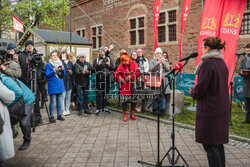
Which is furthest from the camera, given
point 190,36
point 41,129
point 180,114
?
point 190,36

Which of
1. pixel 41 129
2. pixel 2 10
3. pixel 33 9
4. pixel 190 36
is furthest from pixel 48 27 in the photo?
pixel 41 129

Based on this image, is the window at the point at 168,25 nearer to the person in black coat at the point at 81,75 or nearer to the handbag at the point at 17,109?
the person in black coat at the point at 81,75

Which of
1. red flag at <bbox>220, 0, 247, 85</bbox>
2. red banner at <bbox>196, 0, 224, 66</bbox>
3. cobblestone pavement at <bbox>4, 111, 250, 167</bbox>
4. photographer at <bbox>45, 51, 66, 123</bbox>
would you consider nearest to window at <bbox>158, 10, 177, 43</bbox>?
red banner at <bbox>196, 0, 224, 66</bbox>

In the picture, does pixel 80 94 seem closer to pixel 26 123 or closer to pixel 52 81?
pixel 52 81

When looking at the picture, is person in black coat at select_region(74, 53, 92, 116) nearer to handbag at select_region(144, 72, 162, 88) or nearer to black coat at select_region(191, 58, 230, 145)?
handbag at select_region(144, 72, 162, 88)

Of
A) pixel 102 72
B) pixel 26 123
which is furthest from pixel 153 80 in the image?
pixel 26 123

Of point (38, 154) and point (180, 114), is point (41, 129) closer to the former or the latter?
point (38, 154)

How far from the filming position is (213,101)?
10.4 feet

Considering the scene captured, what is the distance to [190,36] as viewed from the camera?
13.1 meters

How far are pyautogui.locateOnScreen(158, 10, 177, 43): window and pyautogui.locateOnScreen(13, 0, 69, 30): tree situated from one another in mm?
13357

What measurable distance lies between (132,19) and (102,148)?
44.0 ft

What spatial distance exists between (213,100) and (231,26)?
4.50 metres

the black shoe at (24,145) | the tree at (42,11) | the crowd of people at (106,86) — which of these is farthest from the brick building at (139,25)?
the black shoe at (24,145)

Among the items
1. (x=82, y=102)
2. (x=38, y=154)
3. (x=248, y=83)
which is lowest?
(x=38, y=154)
